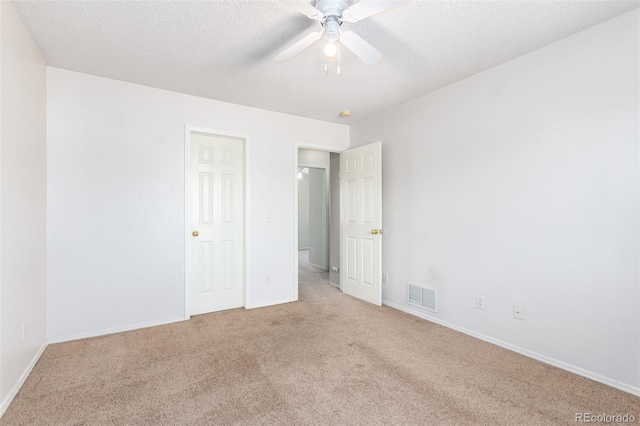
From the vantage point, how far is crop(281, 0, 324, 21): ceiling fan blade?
5.02 ft

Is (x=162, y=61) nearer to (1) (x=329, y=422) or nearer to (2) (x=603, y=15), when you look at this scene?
(1) (x=329, y=422)

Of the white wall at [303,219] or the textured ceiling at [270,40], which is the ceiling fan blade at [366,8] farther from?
the white wall at [303,219]

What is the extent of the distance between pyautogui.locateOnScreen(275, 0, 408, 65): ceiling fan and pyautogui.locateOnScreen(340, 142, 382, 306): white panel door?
1.93 metres

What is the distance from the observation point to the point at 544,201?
241cm

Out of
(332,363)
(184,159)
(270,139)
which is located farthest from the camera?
(270,139)

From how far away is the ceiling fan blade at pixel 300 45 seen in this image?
Result: 6.09ft

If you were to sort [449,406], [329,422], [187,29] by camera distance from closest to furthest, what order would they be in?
[329,422], [449,406], [187,29]

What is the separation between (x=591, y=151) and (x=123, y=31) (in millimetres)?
3420

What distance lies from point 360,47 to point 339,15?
25cm

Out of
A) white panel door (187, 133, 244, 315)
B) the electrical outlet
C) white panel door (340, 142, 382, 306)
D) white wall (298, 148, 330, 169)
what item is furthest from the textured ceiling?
white wall (298, 148, 330, 169)

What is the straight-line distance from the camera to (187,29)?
7.08 feet

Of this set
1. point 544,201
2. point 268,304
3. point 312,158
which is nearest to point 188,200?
point 268,304

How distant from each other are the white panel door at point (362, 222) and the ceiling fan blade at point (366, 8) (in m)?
2.17

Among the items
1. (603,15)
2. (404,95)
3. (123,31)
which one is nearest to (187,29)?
(123,31)
